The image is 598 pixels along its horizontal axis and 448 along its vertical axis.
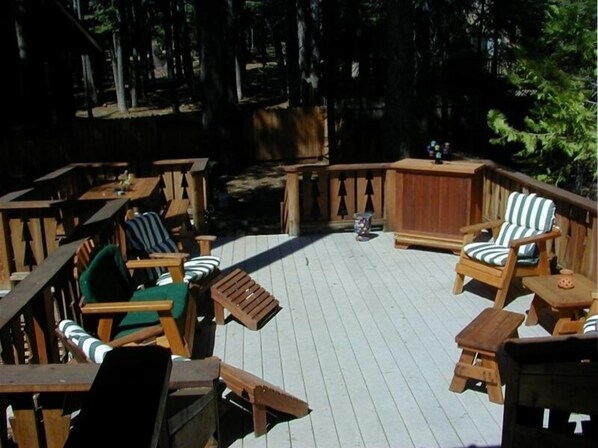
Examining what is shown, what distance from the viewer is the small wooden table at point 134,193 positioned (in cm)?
684

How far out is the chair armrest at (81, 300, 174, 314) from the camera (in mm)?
3875

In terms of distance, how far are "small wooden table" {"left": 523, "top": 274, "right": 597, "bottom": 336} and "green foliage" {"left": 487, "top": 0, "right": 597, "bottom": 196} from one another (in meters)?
4.80

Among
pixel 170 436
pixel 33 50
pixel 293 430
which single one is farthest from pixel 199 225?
pixel 33 50

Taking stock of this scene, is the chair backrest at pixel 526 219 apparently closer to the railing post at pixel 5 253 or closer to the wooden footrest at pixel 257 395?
the wooden footrest at pixel 257 395

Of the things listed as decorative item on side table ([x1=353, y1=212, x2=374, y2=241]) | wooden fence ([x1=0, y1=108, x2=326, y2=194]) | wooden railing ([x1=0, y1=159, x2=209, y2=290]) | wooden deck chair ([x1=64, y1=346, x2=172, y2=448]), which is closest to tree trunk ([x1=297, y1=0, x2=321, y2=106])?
wooden fence ([x1=0, y1=108, x2=326, y2=194])

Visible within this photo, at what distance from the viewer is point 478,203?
7020 millimetres

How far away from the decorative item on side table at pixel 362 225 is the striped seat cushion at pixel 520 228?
1.90 metres

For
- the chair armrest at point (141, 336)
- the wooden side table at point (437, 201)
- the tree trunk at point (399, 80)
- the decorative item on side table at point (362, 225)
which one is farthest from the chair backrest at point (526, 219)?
the tree trunk at point (399, 80)

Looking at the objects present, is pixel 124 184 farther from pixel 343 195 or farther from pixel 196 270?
pixel 343 195

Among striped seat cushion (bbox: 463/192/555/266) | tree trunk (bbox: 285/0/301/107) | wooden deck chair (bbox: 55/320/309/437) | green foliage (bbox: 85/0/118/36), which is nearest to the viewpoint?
wooden deck chair (bbox: 55/320/309/437)

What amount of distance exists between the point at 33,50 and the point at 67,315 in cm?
1167

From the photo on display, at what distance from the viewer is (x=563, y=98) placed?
912 centimetres

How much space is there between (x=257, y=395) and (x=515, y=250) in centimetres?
279

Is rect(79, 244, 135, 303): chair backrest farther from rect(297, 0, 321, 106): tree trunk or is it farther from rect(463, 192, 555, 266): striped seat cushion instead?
rect(297, 0, 321, 106): tree trunk
